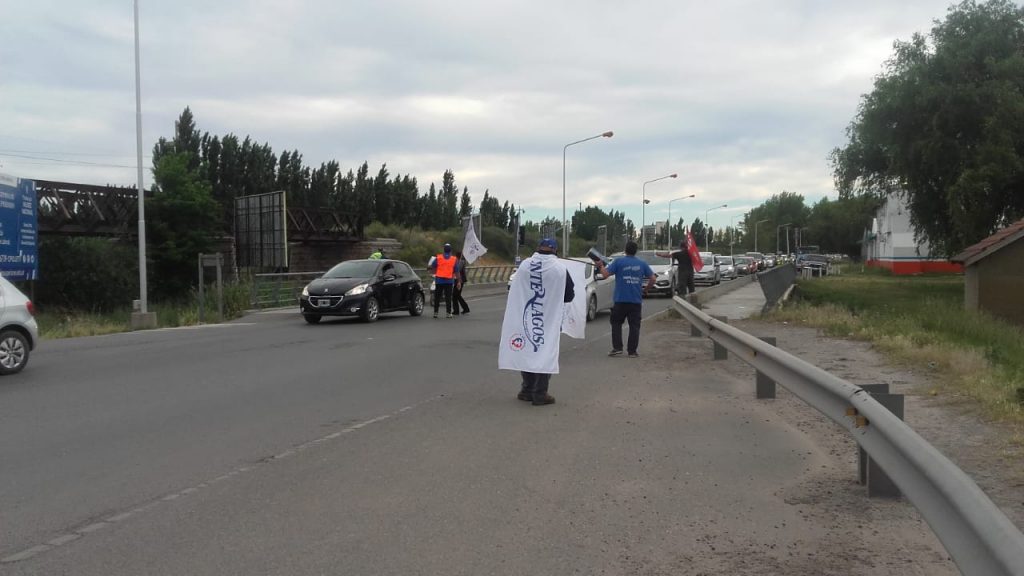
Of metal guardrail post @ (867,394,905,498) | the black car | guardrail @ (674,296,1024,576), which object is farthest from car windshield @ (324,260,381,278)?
metal guardrail post @ (867,394,905,498)

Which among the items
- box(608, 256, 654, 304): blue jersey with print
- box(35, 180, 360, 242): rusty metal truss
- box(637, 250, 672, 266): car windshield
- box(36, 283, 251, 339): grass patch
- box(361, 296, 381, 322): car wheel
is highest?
box(35, 180, 360, 242): rusty metal truss

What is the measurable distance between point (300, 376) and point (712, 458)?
6.23 metres

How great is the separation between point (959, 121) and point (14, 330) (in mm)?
26701

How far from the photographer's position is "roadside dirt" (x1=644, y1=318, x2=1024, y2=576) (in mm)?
4301

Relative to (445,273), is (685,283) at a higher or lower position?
lower

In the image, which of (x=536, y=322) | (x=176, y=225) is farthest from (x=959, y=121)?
(x=176, y=225)

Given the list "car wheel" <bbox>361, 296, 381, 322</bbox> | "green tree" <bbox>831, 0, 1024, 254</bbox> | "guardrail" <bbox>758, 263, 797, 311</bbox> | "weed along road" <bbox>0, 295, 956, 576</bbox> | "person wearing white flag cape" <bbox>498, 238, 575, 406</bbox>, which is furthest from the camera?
"green tree" <bbox>831, 0, 1024, 254</bbox>

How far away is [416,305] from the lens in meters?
21.8

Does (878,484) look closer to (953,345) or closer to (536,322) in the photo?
(536,322)

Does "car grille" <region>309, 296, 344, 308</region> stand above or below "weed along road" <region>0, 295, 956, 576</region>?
above

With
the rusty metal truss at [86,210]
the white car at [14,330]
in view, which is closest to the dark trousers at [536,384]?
the white car at [14,330]

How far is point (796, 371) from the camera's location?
645 centimetres

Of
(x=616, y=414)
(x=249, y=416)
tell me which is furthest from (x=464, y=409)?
(x=249, y=416)

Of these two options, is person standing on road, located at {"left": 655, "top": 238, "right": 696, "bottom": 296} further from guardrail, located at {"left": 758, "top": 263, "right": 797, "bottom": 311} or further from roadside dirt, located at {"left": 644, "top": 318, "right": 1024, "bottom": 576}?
roadside dirt, located at {"left": 644, "top": 318, "right": 1024, "bottom": 576}
